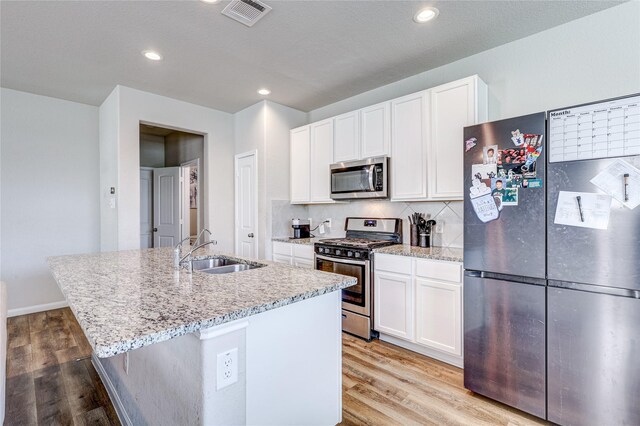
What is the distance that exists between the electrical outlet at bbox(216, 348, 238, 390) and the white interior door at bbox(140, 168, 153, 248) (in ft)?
17.3

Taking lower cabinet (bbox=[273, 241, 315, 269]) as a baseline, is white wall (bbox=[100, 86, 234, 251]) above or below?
above

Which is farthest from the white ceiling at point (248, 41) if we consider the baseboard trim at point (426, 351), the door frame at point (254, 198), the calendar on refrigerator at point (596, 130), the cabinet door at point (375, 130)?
the baseboard trim at point (426, 351)

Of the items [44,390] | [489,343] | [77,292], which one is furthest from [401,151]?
[44,390]

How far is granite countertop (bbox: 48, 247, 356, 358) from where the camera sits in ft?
3.29

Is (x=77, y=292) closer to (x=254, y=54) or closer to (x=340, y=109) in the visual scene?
(x=254, y=54)

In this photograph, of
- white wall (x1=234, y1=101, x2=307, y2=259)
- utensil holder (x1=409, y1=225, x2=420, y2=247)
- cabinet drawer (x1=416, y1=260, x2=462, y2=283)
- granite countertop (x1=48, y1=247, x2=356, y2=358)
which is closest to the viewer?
granite countertop (x1=48, y1=247, x2=356, y2=358)

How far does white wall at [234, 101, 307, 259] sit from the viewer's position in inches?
164

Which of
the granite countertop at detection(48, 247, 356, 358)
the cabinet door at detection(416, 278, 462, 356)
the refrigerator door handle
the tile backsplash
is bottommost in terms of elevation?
the cabinet door at detection(416, 278, 462, 356)

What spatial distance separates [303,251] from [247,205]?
4.03ft

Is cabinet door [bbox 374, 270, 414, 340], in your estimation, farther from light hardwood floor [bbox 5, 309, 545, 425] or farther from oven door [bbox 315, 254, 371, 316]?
light hardwood floor [bbox 5, 309, 545, 425]

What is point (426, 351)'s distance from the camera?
2.78 m

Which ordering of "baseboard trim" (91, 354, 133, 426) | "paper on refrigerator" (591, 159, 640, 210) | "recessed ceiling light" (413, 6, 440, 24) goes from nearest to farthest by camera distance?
"paper on refrigerator" (591, 159, 640, 210), "baseboard trim" (91, 354, 133, 426), "recessed ceiling light" (413, 6, 440, 24)

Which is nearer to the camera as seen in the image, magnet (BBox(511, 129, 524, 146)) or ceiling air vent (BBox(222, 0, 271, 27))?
magnet (BBox(511, 129, 524, 146))

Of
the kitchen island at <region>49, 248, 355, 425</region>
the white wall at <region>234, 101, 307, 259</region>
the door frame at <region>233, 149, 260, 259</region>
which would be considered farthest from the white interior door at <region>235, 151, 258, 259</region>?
the kitchen island at <region>49, 248, 355, 425</region>
